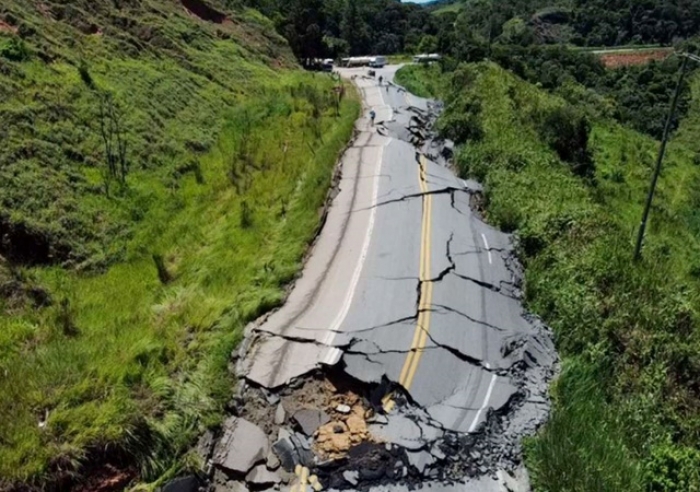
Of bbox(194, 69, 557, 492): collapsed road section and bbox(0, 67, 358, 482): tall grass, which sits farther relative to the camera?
bbox(194, 69, 557, 492): collapsed road section

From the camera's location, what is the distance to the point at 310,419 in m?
9.05

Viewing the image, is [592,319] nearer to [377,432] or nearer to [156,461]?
[377,432]

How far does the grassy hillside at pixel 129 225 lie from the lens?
26.4 feet

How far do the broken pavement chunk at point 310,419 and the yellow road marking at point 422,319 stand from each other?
1.03 meters

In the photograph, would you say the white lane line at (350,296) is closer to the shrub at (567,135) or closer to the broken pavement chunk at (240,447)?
the broken pavement chunk at (240,447)

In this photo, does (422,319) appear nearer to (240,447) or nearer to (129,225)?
(240,447)

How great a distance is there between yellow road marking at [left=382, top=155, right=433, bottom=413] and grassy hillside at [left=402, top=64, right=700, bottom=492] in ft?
7.12

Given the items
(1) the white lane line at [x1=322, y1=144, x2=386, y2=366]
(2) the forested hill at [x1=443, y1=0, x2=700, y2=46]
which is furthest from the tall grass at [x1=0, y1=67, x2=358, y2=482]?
(2) the forested hill at [x1=443, y1=0, x2=700, y2=46]

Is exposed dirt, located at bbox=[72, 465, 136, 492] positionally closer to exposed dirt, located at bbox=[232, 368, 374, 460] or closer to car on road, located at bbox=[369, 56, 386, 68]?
exposed dirt, located at bbox=[232, 368, 374, 460]

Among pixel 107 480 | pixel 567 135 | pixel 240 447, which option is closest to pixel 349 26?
pixel 567 135

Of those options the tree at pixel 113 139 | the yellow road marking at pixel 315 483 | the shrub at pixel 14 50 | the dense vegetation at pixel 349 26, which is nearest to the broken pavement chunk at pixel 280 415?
the yellow road marking at pixel 315 483

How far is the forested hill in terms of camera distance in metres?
120

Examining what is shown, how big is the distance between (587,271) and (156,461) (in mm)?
9813

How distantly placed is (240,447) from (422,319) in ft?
15.0
